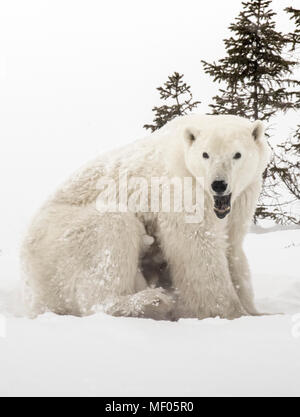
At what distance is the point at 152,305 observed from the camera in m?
3.34

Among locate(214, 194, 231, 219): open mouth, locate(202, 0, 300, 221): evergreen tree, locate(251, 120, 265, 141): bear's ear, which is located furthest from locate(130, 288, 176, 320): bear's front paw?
locate(202, 0, 300, 221): evergreen tree

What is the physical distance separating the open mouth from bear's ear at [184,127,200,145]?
22.7 inches

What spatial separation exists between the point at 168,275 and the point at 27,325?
161 centimetres

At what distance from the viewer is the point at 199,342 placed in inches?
102

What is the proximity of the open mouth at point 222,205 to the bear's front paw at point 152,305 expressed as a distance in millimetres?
Answer: 833

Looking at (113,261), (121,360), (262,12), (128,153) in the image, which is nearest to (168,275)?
(113,261)

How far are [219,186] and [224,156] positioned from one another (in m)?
0.28

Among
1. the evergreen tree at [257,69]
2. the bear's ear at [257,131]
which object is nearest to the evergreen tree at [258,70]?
the evergreen tree at [257,69]

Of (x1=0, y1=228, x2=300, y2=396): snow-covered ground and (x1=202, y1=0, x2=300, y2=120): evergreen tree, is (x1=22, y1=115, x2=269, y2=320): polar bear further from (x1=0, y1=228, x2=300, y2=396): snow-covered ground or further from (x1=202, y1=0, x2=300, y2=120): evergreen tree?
(x1=202, y1=0, x2=300, y2=120): evergreen tree

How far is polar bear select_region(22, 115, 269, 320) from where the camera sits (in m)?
3.60

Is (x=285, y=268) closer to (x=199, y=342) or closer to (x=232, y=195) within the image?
(x=232, y=195)

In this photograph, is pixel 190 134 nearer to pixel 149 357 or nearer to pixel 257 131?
pixel 257 131

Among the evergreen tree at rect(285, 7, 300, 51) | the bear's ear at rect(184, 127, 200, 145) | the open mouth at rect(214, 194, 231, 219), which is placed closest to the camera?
the open mouth at rect(214, 194, 231, 219)

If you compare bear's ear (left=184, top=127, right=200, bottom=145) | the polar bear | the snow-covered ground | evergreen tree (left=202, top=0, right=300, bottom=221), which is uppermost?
evergreen tree (left=202, top=0, right=300, bottom=221)
